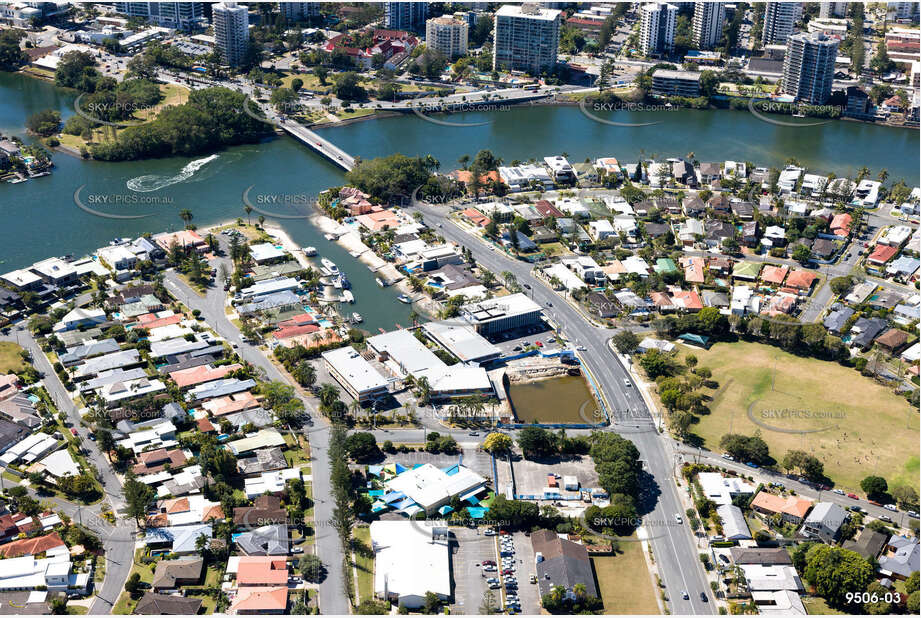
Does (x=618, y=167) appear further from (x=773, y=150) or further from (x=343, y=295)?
(x=343, y=295)

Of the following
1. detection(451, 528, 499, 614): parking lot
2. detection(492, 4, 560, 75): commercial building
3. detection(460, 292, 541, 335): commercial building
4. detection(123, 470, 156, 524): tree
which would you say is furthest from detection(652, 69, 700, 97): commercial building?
detection(123, 470, 156, 524): tree

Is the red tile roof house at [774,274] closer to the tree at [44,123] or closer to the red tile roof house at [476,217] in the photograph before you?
the red tile roof house at [476,217]

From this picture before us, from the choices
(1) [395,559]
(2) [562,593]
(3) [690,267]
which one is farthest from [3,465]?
(3) [690,267]

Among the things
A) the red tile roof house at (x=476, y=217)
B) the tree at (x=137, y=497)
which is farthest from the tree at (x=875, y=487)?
the red tile roof house at (x=476, y=217)

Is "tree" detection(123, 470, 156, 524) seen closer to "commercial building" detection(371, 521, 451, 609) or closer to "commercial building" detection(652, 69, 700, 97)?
"commercial building" detection(371, 521, 451, 609)

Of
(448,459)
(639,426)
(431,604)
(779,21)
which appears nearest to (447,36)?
(779,21)

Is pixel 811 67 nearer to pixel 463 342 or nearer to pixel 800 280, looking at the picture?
pixel 800 280

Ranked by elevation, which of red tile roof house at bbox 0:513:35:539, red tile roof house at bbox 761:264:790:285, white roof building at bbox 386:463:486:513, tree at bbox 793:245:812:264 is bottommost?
red tile roof house at bbox 0:513:35:539
